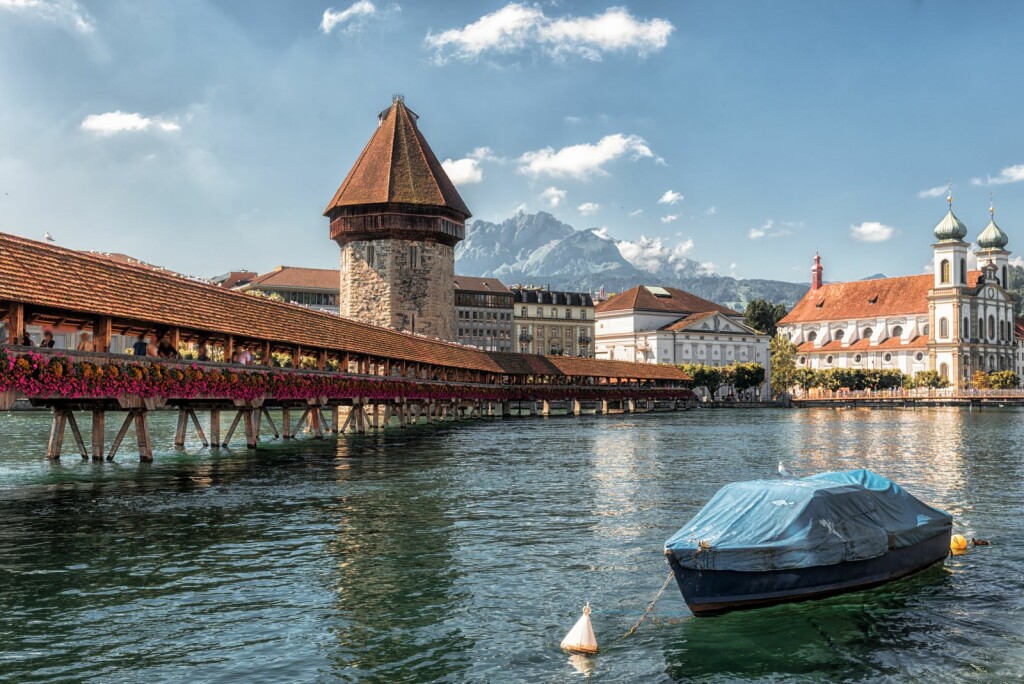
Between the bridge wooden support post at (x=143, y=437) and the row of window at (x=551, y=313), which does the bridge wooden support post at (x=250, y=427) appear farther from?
the row of window at (x=551, y=313)

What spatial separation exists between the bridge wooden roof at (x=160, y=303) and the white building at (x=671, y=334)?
91.9 m

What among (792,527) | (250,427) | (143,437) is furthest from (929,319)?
(792,527)

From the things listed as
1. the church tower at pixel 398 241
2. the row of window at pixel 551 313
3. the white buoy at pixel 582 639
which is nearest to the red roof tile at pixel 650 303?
the row of window at pixel 551 313

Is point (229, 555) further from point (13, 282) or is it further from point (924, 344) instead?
point (924, 344)

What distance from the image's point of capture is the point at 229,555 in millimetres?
17281

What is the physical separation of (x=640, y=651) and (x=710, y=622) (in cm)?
166

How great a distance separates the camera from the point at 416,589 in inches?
595

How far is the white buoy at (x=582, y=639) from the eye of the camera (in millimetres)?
12227

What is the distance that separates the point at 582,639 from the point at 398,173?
66802 mm

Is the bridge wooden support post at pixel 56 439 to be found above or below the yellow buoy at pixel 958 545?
above

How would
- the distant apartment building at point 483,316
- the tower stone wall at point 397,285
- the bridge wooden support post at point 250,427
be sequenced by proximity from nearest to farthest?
the bridge wooden support post at point 250,427 → the tower stone wall at point 397,285 → the distant apartment building at point 483,316

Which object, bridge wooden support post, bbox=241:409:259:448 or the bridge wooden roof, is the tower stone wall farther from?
bridge wooden support post, bbox=241:409:259:448

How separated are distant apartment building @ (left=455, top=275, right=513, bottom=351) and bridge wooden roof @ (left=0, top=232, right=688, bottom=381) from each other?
273ft

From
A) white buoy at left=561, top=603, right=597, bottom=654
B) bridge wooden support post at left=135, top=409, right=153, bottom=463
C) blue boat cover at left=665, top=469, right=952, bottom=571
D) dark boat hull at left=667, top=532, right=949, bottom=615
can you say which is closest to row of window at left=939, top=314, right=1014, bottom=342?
bridge wooden support post at left=135, top=409, right=153, bottom=463
